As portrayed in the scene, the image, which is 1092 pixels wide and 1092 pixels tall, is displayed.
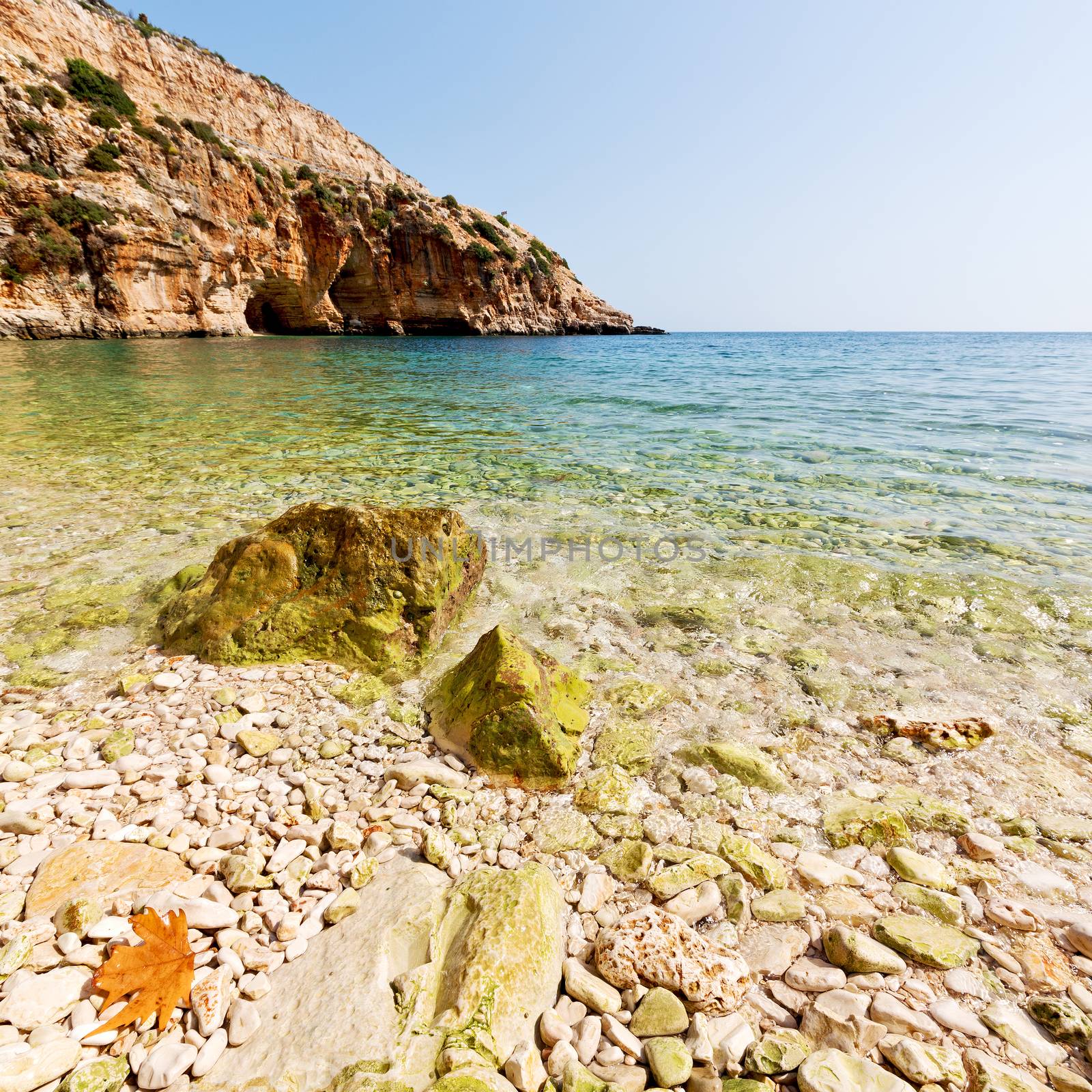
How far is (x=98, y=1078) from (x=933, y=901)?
3.02 meters

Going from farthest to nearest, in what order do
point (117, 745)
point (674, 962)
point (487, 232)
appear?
point (487, 232), point (117, 745), point (674, 962)

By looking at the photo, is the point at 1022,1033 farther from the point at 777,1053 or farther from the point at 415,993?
the point at 415,993

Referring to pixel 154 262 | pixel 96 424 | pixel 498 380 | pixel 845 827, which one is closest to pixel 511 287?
pixel 154 262

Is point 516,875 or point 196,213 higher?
point 196,213

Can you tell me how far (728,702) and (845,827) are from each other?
42.3 inches

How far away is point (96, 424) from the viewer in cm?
1138

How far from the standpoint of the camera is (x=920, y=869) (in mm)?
2445

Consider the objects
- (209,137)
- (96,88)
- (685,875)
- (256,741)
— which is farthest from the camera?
(209,137)

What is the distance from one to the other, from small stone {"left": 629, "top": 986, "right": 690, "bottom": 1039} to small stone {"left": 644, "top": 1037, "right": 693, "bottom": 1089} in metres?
0.03

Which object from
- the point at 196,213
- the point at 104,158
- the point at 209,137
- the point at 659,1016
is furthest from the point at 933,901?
the point at 209,137

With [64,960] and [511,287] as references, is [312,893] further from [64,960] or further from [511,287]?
[511,287]

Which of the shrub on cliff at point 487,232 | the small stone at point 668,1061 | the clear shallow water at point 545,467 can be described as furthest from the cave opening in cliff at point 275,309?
the small stone at point 668,1061

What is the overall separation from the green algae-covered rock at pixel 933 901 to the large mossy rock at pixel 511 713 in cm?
158

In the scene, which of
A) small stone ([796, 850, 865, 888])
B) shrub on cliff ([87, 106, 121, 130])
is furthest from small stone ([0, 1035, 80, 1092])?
shrub on cliff ([87, 106, 121, 130])
